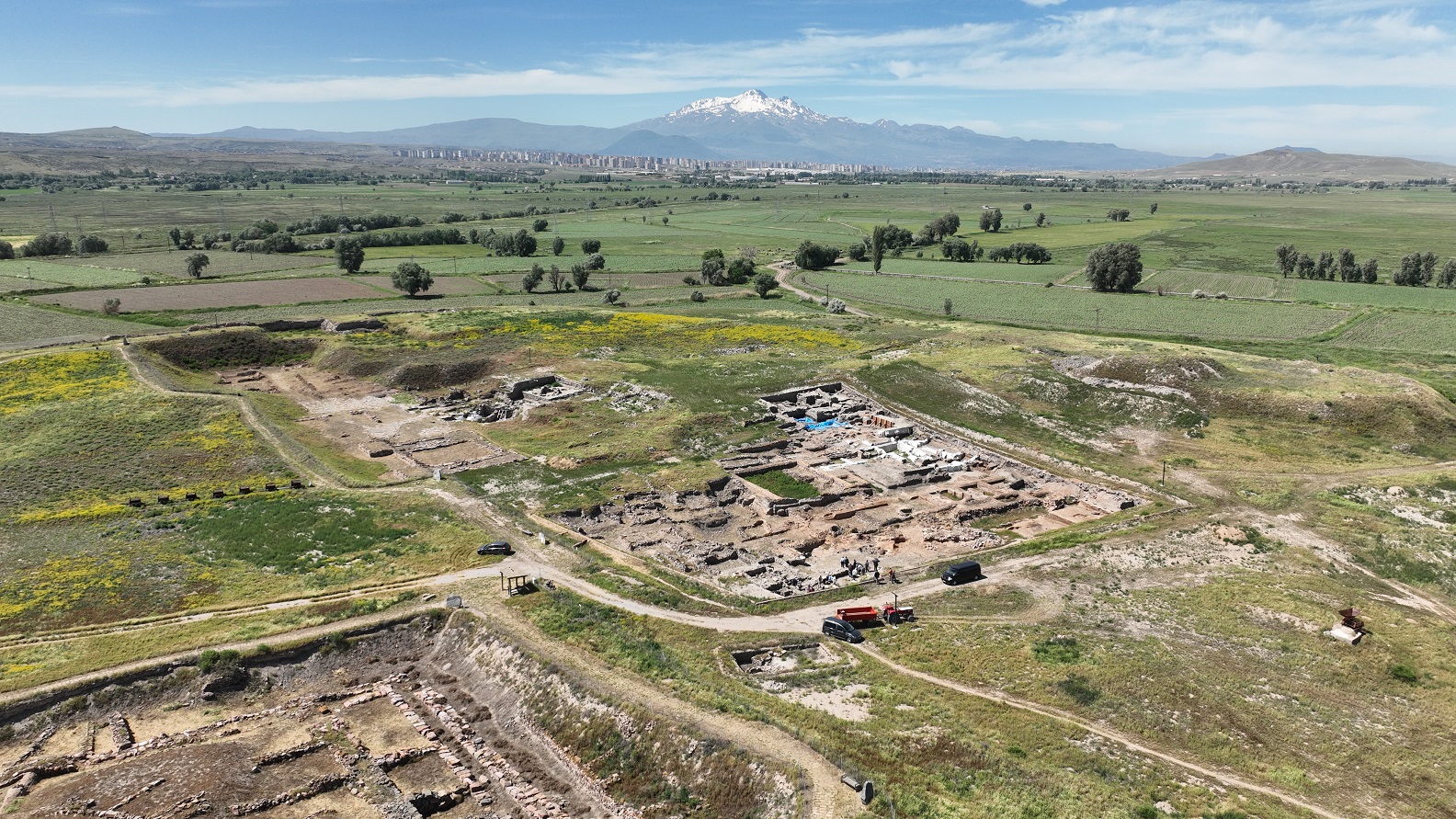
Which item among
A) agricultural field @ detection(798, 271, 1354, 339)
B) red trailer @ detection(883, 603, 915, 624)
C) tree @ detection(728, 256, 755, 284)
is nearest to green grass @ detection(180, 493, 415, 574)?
red trailer @ detection(883, 603, 915, 624)

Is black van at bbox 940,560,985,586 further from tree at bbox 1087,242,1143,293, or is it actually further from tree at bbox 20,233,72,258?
tree at bbox 20,233,72,258

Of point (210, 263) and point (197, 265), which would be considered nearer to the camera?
point (197, 265)

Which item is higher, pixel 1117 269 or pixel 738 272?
pixel 1117 269

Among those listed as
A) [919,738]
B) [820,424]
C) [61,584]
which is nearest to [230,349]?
[61,584]

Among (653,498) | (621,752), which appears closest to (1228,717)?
(621,752)

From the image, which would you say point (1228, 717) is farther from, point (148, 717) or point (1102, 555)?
point (148, 717)

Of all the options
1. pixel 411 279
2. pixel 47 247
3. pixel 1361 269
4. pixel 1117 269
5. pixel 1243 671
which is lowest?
pixel 1243 671

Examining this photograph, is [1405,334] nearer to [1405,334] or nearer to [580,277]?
[1405,334]
